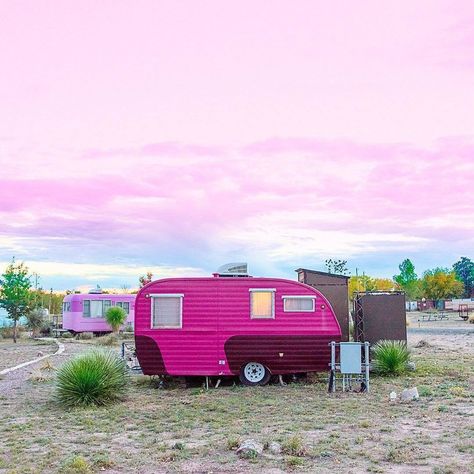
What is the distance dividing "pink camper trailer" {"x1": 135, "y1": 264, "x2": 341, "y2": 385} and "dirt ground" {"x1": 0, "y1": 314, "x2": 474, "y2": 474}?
627mm

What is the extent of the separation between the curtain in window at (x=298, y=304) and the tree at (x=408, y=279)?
282 feet

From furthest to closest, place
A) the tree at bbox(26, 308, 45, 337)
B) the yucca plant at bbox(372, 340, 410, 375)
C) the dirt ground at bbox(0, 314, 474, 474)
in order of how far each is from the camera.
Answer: the tree at bbox(26, 308, 45, 337)
the yucca plant at bbox(372, 340, 410, 375)
the dirt ground at bbox(0, 314, 474, 474)

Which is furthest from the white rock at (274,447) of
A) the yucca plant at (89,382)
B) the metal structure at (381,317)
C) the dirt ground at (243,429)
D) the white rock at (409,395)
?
the metal structure at (381,317)

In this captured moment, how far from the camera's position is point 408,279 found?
110m

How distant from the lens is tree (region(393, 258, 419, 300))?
3945 inches

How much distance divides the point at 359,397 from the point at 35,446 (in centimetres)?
714

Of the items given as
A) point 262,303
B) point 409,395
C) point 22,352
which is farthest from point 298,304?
point 22,352

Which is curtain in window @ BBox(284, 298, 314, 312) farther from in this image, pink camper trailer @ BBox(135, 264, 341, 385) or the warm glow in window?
the warm glow in window

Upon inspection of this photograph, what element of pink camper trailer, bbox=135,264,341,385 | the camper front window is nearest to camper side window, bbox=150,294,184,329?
pink camper trailer, bbox=135,264,341,385

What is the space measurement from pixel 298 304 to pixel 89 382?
557 centimetres

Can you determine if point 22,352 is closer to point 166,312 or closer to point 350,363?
point 166,312

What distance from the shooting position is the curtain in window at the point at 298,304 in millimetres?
16125

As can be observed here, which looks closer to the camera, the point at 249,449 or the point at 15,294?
the point at 249,449

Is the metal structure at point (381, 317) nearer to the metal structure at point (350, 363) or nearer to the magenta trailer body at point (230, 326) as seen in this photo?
the magenta trailer body at point (230, 326)
